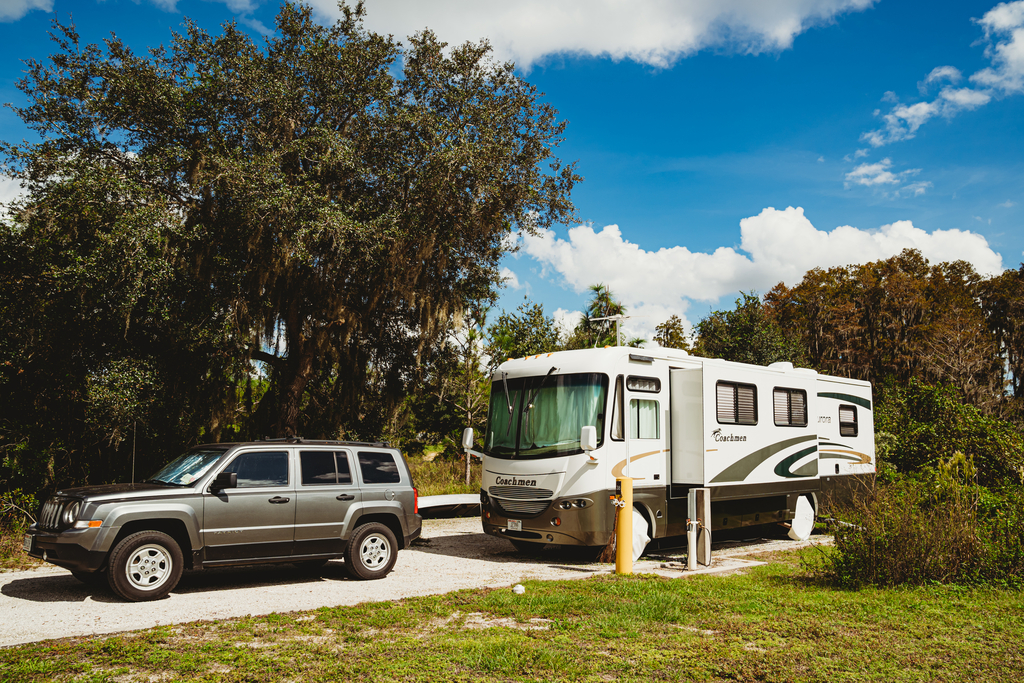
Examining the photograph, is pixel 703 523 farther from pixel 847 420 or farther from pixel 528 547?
pixel 847 420

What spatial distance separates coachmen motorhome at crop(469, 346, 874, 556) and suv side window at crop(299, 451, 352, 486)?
8.86 feet

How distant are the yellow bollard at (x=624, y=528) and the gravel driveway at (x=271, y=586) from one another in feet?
1.49

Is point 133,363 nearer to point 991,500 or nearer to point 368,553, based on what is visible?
point 368,553

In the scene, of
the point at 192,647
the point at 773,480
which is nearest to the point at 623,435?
the point at 773,480

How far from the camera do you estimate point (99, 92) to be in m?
15.5

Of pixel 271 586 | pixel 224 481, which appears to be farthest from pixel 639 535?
pixel 224 481

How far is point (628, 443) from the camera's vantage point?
11.1 meters

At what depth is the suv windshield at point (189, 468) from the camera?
879 centimetres

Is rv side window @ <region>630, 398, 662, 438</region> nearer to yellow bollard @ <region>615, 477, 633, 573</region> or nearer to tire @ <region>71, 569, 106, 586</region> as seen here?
yellow bollard @ <region>615, 477, 633, 573</region>

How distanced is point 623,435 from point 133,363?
9.34 metres

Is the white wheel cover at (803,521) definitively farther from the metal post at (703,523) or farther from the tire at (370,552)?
the tire at (370,552)

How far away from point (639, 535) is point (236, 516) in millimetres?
5854

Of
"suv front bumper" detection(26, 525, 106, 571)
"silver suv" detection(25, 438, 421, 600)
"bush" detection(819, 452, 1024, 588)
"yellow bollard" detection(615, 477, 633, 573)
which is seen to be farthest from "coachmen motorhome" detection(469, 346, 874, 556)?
"suv front bumper" detection(26, 525, 106, 571)

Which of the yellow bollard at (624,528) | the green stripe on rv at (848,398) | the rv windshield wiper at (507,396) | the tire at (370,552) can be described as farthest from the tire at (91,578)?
the green stripe on rv at (848,398)
